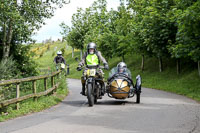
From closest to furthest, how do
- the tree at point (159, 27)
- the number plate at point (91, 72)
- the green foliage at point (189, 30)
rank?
the number plate at point (91, 72) < the green foliage at point (189, 30) < the tree at point (159, 27)

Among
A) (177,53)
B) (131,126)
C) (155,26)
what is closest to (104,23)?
(155,26)

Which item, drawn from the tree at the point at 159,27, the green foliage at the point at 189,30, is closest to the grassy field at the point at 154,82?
the green foliage at the point at 189,30

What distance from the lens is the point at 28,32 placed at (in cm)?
1877

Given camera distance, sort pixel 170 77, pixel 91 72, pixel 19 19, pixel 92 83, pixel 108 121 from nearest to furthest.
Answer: pixel 108 121
pixel 92 83
pixel 91 72
pixel 19 19
pixel 170 77

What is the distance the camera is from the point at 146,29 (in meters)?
27.4

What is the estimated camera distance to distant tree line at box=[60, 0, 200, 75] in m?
19.5

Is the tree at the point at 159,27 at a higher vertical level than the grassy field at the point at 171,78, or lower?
higher

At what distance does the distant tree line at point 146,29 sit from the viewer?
19.5 metres

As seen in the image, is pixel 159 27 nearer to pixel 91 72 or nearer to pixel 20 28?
pixel 20 28

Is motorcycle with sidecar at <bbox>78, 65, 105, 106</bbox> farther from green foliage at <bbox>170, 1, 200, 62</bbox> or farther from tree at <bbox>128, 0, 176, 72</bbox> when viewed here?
tree at <bbox>128, 0, 176, 72</bbox>

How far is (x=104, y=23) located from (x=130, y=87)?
131 ft

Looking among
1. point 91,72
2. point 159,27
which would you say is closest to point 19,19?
point 91,72

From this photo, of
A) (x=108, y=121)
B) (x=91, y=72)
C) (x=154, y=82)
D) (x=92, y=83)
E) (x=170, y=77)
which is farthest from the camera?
(x=170, y=77)

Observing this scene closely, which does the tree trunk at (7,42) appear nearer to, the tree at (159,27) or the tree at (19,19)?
the tree at (19,19)
